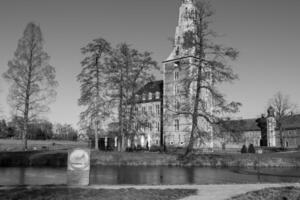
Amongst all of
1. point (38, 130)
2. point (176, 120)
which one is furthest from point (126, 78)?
point (38, 130)

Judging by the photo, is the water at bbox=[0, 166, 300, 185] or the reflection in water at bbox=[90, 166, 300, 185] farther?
the reflection in water at bbox=[90, 166, 300, 185]

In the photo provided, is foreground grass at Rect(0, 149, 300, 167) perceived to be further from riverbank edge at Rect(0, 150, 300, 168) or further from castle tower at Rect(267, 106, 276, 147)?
castle tower at Rect(267, 106, 276, 147)

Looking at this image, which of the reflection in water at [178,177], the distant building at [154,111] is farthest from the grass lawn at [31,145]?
the reflection in water at [178,177]

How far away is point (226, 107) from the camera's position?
30.5m

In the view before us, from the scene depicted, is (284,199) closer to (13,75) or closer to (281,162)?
(281,162)

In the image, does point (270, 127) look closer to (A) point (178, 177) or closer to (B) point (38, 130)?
(B) point (38, 130)

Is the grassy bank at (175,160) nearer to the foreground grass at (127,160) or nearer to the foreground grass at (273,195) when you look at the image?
the foreground grass at (127,160)

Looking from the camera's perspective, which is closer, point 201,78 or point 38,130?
point 201,78

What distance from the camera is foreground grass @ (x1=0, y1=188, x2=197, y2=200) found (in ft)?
34.4

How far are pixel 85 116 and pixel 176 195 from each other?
28771 millimetres

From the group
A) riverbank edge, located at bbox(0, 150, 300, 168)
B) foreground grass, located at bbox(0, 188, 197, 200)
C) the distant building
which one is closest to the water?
foreground grass, located at bbox(0, 188, 197, 200)

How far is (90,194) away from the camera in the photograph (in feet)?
36.3

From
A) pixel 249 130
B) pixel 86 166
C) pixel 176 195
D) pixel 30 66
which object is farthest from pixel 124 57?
pixel 249 130

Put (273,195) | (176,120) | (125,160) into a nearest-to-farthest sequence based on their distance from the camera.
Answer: (273,195)
(125,160)
(176,120)
